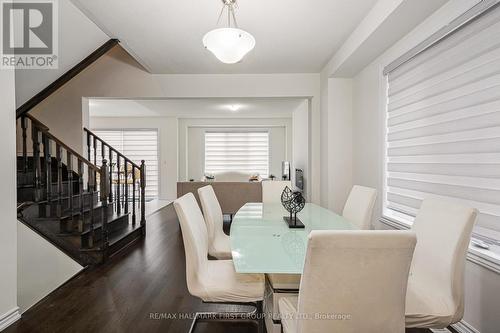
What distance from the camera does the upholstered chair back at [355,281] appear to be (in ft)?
2.93

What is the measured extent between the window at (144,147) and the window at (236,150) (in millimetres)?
1540

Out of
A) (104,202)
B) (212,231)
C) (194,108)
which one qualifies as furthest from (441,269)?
(194,108)

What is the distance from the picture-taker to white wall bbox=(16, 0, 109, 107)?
280cm

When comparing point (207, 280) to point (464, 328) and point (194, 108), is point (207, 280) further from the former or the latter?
point (194, 108)

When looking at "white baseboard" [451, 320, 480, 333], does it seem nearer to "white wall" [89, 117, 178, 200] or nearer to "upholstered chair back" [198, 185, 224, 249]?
"upholstered chair back" [198, 185, 224, 249]

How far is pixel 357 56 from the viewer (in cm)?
304

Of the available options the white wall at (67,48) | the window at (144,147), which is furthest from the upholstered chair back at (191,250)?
the window at (144,147)

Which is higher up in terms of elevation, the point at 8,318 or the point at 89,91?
the point at 89,91

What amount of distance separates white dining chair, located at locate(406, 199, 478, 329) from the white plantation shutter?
445 millimetres

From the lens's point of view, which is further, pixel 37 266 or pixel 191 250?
pixel 37 266

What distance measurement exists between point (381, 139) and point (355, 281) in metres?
2.43

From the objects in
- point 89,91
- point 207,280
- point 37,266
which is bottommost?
point 37,266

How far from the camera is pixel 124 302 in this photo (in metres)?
2.21

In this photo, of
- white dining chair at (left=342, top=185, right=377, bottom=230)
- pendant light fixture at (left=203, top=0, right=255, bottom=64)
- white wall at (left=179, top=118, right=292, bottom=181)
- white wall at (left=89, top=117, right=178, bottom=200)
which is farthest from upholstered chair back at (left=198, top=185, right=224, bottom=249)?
white wall at (left=179, top=118, right=292, bottom=181)
